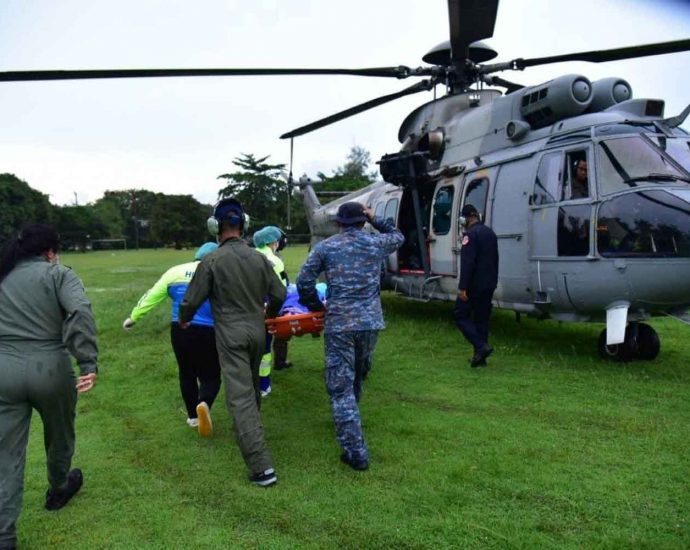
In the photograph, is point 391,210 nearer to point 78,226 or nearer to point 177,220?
point 177,220

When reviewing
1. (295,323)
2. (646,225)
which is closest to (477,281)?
(646,225)

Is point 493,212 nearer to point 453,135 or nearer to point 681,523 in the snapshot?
point 453,135

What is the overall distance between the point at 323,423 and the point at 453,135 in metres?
5.56

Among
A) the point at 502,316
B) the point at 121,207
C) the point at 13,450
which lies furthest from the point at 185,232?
the point at 13,450

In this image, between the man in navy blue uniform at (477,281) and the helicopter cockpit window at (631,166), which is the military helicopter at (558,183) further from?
the man in navy blue uniform at (477,281)

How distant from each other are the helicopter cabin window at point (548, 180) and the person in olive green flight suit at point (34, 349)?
17.0 ft

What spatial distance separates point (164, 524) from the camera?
11.5 feet

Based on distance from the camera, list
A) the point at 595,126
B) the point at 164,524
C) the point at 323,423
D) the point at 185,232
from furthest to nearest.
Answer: the point at 185,232, the point at 595,126, the point at 323,423, the point at 164,524

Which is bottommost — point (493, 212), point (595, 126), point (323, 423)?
point (323, 423)

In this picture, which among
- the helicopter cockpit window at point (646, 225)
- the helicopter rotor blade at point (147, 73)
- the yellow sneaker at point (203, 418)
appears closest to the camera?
the yellow sneaker at point (203, 418)

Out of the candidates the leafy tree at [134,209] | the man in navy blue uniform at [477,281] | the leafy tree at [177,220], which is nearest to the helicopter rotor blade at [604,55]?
the man in navy blue uniform at [477,281]

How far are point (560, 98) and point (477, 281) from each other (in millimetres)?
2451

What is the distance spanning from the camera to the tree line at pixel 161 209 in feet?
181

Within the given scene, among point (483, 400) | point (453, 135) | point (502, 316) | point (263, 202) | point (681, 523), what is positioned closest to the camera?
point (681, 523)
